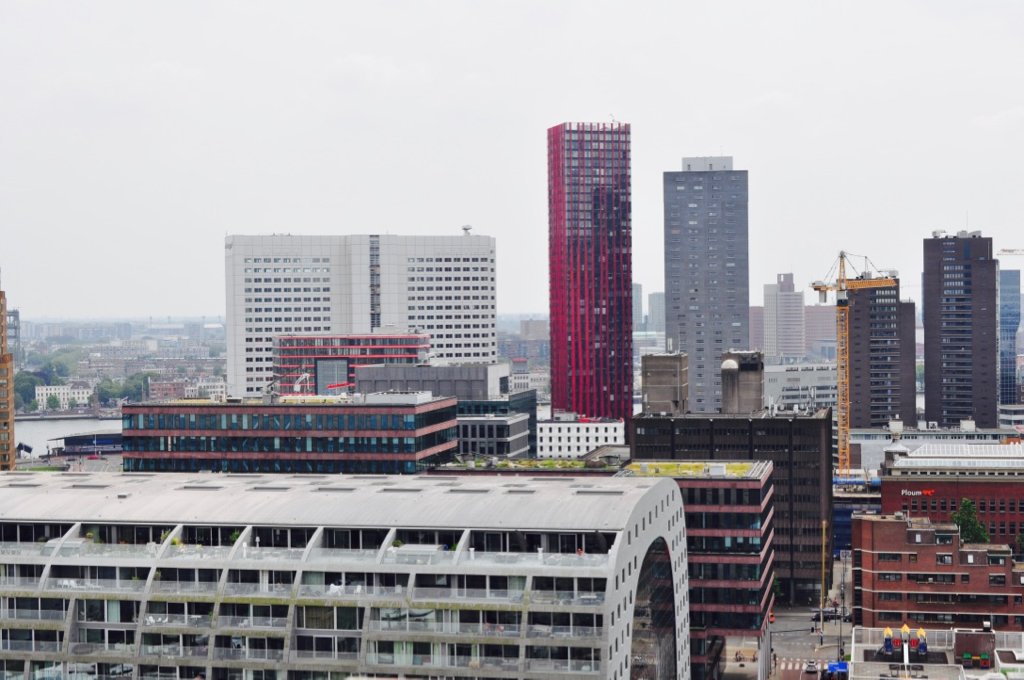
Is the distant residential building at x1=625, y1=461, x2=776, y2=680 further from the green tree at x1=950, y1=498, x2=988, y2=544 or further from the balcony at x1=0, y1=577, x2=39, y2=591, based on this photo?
the balcony at x1=0, y1=577, x2=39, y2=591

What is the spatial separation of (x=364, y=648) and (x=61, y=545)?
15581 mm

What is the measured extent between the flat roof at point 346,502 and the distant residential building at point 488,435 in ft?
278

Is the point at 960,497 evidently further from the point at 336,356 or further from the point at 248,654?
the point at 336,356

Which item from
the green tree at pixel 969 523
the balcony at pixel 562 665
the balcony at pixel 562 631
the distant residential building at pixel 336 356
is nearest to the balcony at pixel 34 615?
the balcony at pixel 562 631

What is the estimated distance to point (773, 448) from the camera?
133250 millimetres

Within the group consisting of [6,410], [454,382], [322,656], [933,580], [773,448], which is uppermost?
[454,382]

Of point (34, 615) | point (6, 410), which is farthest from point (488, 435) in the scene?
point (34, 615)

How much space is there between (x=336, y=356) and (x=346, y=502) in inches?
4887

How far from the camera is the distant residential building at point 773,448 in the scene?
133 metres

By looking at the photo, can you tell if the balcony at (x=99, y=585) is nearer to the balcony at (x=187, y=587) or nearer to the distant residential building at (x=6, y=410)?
the balcony at (x=187, y=587)

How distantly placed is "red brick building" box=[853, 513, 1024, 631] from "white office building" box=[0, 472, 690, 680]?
36.5 m

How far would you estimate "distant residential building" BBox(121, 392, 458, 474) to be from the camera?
11950 centimetres

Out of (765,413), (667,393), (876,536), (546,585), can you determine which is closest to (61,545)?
(546,585)

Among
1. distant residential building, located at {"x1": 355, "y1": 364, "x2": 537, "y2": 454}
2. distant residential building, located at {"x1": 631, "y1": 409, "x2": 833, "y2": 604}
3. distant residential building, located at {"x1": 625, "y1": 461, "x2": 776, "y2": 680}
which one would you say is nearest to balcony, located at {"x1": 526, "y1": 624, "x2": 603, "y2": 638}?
distant residential building, located at {"x1": 625, "y1": 461, "x2": 776, "y2": 680}
